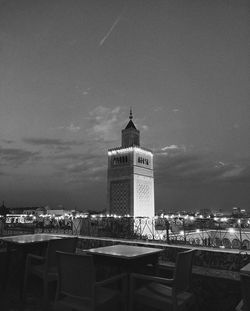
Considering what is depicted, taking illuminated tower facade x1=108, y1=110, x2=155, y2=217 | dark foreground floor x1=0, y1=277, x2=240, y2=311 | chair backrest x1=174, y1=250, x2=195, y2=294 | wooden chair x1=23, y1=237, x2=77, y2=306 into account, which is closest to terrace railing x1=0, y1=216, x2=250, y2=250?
dark foreground floor x1=0, y1=277, x2=240, y2=311

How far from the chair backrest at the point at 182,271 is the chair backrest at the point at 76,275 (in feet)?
2.44

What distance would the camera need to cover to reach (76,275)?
91.0 inches

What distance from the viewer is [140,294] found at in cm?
254

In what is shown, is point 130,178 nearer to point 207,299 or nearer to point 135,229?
point 135,229

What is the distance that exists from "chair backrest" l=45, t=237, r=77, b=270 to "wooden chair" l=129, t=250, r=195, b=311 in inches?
48.4

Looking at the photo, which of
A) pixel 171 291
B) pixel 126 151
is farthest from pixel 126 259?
pixel 126 151

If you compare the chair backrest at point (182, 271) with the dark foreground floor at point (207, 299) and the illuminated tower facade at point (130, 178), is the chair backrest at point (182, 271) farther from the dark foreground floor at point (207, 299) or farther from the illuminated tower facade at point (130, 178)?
the illuminated tower facade at point (130, 178)

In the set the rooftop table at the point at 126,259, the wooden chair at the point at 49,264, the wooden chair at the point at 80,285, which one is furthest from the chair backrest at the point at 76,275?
the wooden chair at the point at 49,264

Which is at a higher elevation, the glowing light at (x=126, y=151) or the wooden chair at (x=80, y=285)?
the glowing light at (x=126, y=151)

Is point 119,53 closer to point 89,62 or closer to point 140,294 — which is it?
point 89,62

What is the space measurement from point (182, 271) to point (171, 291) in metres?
0.24

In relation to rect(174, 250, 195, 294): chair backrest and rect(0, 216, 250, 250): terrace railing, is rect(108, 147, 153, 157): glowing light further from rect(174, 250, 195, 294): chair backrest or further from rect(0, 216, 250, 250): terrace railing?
rect(174, 250, 195, 294): chair backrest

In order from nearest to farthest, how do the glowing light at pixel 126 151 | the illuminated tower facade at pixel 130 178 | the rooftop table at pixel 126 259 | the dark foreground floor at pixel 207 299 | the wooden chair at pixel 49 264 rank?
the rooftop table at pixel 126 259
the dark foreground floor at pixel 207 299
the wooden chair at pixel 49 264
the illuminated tower facade at pixel 130 178
the glowing light at pixel 126 151

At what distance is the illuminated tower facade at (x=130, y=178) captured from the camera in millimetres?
31781
